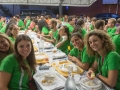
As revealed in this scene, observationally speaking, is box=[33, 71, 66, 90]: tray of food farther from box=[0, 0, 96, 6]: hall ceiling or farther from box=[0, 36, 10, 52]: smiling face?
box=[0, 0, 96, 6]: hall ceiling

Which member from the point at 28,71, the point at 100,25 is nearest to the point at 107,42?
the point at 28,71

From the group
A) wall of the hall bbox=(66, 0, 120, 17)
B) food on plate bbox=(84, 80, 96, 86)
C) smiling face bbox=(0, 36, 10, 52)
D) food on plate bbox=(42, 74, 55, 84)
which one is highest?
wall of the hall bbox=(66, 0, 120, 17)

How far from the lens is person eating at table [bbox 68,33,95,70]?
7.27ft

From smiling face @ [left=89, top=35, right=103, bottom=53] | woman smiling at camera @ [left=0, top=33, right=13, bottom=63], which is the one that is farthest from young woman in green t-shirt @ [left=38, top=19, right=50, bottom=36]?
smiling face @ [left=89, top=35, right=103, bottom=53]

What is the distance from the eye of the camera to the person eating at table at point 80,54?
2.21 m

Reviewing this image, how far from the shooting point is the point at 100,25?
398 centimetres

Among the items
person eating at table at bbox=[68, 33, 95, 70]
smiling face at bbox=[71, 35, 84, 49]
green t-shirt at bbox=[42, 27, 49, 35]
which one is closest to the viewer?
person eating at table at bbox=[68, 33, 95, 70]

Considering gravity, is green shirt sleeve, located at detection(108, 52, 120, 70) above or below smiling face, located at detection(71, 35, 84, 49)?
below

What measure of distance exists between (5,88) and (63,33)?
2116 mm

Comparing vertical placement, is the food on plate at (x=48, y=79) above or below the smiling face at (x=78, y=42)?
below

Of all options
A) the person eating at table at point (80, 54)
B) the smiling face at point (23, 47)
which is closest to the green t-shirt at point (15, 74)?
the smiling face at point (23, 47)

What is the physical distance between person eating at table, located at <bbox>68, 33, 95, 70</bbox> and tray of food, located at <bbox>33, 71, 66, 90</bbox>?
493 mm

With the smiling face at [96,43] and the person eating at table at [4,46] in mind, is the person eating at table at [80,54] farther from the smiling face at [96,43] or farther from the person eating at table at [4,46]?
the person eating at table at [4,46]

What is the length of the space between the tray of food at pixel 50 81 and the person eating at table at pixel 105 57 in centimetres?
33
